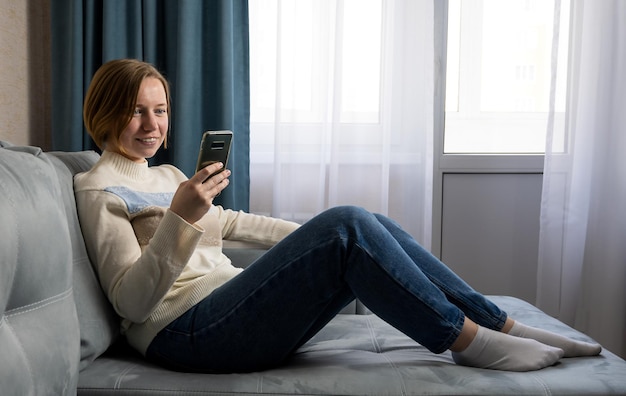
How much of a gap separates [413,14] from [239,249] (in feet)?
4.45

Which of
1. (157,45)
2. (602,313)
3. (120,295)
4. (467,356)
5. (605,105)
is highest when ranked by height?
(157,45)

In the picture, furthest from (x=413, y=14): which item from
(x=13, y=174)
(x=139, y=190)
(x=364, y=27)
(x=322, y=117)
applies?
(x=13, y=174)

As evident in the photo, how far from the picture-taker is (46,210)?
1.32 metres

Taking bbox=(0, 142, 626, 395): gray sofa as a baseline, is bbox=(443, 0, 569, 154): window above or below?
above

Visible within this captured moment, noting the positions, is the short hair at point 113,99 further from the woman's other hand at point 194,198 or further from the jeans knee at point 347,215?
the jeans knee at point 347,215

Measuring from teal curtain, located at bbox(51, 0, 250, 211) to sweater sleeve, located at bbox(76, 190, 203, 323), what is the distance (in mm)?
1134

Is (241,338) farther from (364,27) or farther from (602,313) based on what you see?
(602,313)

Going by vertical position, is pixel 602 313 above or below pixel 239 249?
below

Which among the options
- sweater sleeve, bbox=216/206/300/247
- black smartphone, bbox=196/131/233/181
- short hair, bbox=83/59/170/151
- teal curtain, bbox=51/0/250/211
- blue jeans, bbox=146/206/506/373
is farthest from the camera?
teal curtain, bbox=51/0/250/211

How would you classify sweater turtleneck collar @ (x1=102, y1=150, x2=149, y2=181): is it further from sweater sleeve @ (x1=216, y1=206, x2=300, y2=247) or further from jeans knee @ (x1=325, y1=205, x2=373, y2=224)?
jeans knee @ (x1=325, y1=205, x2=373, y2=224)

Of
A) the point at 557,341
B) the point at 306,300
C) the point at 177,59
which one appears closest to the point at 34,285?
the point at 306,300

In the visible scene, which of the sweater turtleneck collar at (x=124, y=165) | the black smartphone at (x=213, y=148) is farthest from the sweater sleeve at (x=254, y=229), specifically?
the black smartphone at (x=213, y=148)

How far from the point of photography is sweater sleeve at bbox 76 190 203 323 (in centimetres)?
151

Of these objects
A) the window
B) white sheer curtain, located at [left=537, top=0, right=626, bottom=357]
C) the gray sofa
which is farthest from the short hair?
white sheer curtain, located at [left=537, top=0, right=626, bottom=357]
